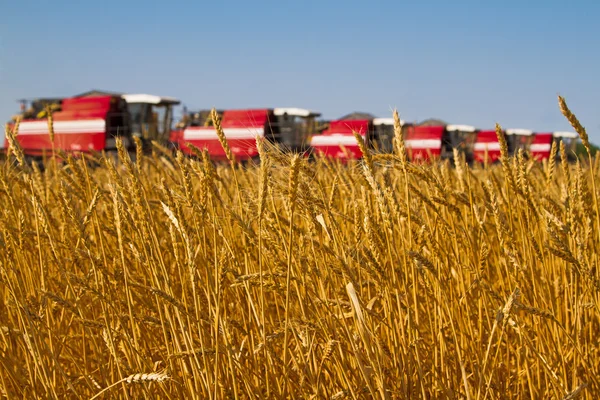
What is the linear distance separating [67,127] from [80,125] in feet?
2.02

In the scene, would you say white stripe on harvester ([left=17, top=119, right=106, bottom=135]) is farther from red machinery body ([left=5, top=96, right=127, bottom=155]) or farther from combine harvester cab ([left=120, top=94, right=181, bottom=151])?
combine harvester cab ([left=120, top=94, right=181, bottom=151])

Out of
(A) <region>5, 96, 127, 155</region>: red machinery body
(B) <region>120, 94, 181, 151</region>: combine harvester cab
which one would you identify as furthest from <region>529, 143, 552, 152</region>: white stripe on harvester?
(A) <region>5, 96, 127, 155</region>: red machinery body

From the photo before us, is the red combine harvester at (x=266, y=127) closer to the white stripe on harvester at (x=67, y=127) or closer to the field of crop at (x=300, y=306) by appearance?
the white stripe on harvester at (x=67, y=127)

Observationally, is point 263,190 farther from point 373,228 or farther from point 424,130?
point 424,130

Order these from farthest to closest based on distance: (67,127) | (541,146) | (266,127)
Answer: (541,146) < (266,127) < (67,127)

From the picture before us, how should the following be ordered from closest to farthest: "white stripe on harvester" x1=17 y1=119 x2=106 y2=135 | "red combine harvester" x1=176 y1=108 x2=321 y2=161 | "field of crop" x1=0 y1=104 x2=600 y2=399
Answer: "field of crop" x1=0 y1=104 x2=600 y2=399 < "white stripe on harvester" x1=17 y1=119 x2=106 y2=135 < "red combine harvester" x1=176 y1=108 x2=321 y2=161

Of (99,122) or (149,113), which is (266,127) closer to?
(149,113)

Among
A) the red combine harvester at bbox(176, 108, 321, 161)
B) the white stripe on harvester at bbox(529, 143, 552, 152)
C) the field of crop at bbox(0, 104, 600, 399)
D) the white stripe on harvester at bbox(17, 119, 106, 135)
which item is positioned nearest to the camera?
the field of crop at bbox(0, 104, 600, 399)

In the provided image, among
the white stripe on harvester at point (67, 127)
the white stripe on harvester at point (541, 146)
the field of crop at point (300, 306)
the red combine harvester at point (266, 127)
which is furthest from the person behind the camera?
the white stripe on harvester at point (541, 146)

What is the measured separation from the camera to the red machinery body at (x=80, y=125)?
54.1 ft

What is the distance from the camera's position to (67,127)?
673 inches

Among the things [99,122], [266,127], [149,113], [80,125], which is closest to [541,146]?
[266,127]

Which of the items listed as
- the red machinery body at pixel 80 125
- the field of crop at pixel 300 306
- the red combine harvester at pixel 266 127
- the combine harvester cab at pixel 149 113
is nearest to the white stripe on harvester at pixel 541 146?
the red combine harvester at pixel 266 127

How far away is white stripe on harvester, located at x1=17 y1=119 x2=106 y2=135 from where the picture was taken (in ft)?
54.1
